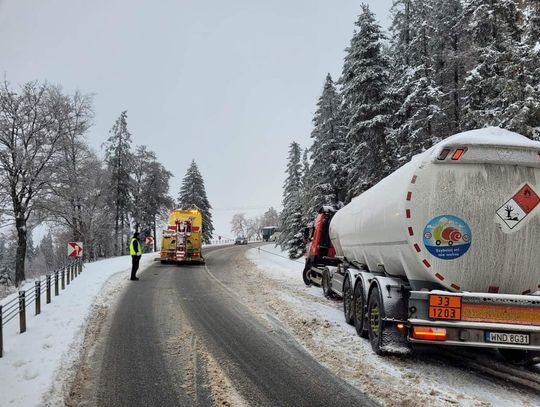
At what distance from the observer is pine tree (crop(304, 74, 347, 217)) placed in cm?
2836

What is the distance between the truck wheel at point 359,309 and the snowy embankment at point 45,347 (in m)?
4.96

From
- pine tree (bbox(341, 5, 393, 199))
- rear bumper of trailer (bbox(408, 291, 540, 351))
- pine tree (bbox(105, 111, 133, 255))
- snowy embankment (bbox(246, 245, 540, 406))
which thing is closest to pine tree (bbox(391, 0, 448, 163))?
pine tree (bbox(341, 5, 393, 199))

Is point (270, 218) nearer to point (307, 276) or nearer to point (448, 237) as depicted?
point (307, 276)

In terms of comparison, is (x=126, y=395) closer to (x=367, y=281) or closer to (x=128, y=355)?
(x=128, y=355)

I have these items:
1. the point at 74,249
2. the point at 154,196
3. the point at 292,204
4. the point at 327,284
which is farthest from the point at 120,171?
the point at 327,284

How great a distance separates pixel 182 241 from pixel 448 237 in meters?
20.4

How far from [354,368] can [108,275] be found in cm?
1471

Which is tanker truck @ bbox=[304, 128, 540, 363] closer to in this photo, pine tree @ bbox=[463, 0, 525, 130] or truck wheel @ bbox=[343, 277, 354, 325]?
truck wheel @ bbox=[343, 277, 354, 325]

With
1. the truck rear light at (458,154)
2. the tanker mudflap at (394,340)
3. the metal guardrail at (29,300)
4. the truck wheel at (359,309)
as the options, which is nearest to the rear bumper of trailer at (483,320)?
the tanker mudflap at (394,340)

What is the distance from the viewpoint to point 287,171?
160 feet

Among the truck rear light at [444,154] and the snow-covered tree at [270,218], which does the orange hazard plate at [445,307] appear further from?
the snow-covered tree at [270,218]

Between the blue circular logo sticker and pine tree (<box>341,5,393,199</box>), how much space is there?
659 inches

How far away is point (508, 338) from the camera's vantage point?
5.95 m

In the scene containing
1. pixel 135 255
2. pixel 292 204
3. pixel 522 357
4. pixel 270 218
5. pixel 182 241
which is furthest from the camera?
pixel 270 218
